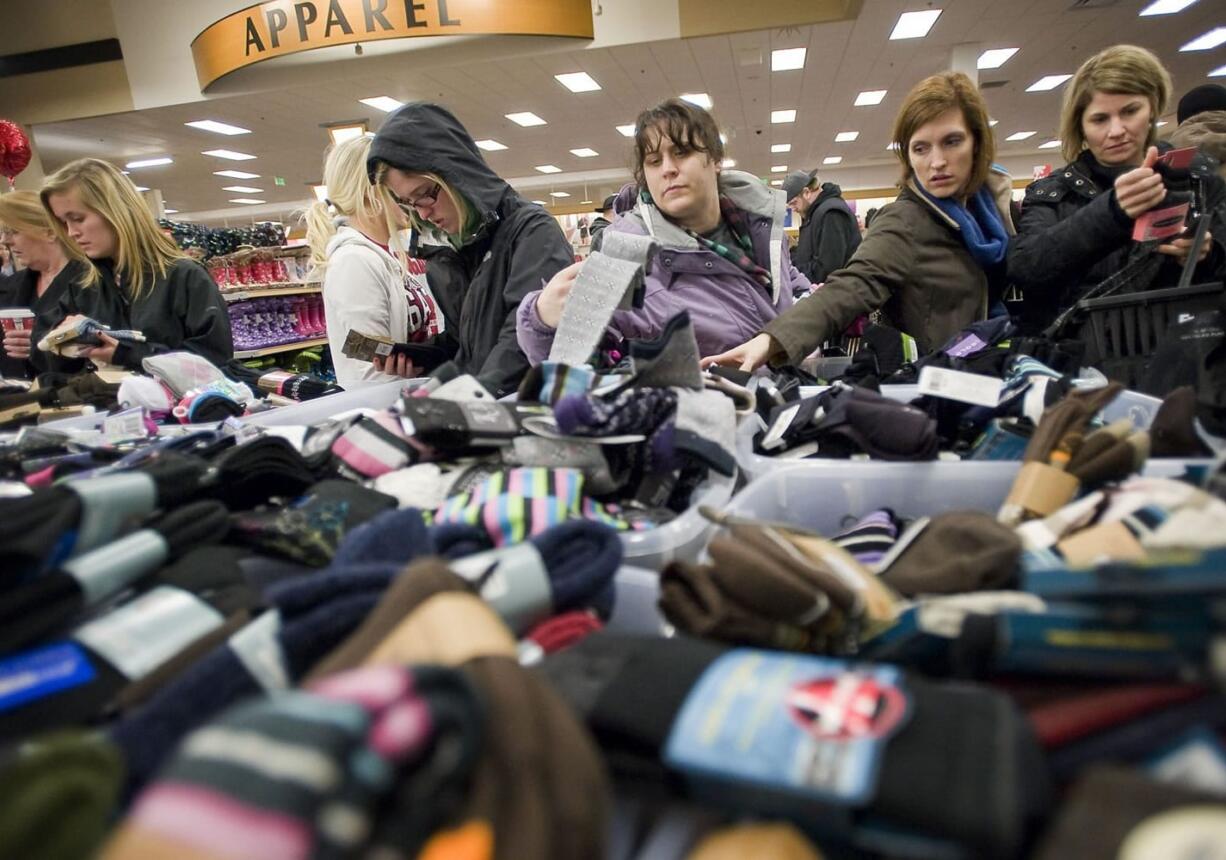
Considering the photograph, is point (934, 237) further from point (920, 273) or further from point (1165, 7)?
point (1165, 7)

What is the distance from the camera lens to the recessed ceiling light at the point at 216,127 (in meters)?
8.73

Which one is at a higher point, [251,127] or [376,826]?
[251,127]

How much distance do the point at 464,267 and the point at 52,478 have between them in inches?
47.9

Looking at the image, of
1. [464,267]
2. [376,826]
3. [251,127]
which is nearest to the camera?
[376,826]

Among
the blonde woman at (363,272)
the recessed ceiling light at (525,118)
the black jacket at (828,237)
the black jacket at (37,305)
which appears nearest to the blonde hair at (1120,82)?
the blonde woman at (363,272)

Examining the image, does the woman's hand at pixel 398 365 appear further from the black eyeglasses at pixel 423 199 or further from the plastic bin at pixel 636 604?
the plastic bin at pixel 636 604

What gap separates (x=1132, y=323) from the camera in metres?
1.03

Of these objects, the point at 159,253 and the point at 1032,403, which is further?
the point at 159,253

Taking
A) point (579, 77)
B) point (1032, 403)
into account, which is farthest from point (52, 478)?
point (579, 77)

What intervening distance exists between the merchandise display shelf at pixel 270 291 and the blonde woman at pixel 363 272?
198 centimetres

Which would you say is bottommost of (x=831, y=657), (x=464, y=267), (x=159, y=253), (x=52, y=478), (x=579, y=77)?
(x=831, y=657)

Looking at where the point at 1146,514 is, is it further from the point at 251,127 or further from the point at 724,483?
the point at 251,127

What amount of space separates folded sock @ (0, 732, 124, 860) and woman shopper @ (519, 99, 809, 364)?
1.24 meters

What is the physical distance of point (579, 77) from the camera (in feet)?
26.0
